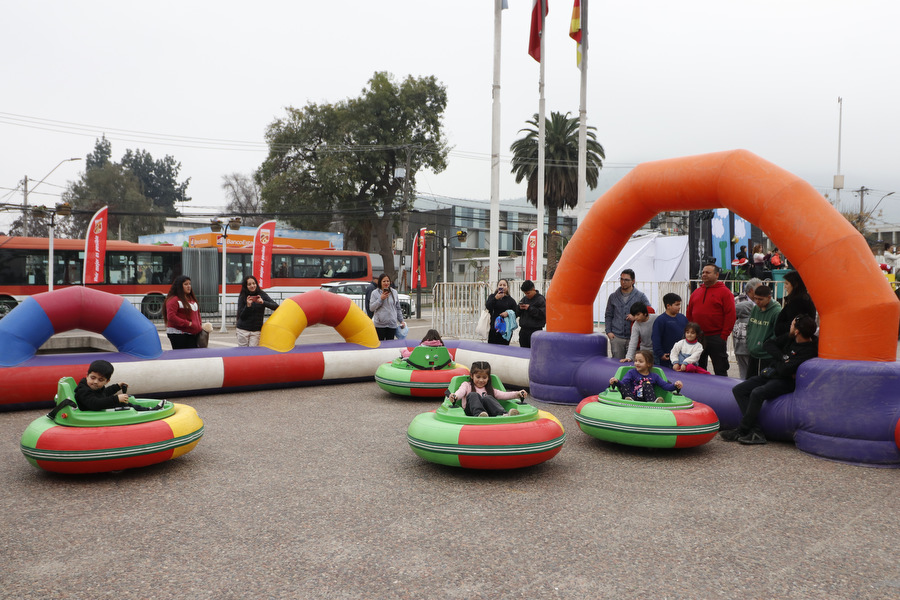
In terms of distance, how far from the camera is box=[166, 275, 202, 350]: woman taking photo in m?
10.2

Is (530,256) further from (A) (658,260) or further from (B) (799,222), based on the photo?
(B) (799,222)

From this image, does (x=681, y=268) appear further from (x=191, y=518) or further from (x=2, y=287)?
(x=2, y=287)

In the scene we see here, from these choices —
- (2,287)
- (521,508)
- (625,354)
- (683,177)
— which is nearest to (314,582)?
(521,508)

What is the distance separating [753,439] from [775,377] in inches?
28.0

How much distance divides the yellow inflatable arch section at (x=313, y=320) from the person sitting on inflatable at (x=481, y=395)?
4.94 meters

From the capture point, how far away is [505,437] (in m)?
5.79

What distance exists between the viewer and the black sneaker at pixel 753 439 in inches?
281

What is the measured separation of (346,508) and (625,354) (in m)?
5.82

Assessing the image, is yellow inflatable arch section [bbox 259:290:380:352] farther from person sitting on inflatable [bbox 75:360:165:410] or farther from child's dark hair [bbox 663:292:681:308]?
child's dark hair [bbox 663:292:681:308]

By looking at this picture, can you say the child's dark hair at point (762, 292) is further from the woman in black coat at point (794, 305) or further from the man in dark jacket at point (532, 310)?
the man in dark jacket at point (532, 310)

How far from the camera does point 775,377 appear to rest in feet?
23.2

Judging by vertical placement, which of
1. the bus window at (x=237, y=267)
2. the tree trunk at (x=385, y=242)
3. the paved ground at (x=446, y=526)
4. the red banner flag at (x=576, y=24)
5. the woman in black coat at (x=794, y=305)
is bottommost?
the paved ground at (x=446, y=526)

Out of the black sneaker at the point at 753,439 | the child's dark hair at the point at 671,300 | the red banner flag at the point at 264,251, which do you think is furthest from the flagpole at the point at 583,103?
the red banner flag at the point at 264,251

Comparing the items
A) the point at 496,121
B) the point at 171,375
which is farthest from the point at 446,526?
the point at 496,121
